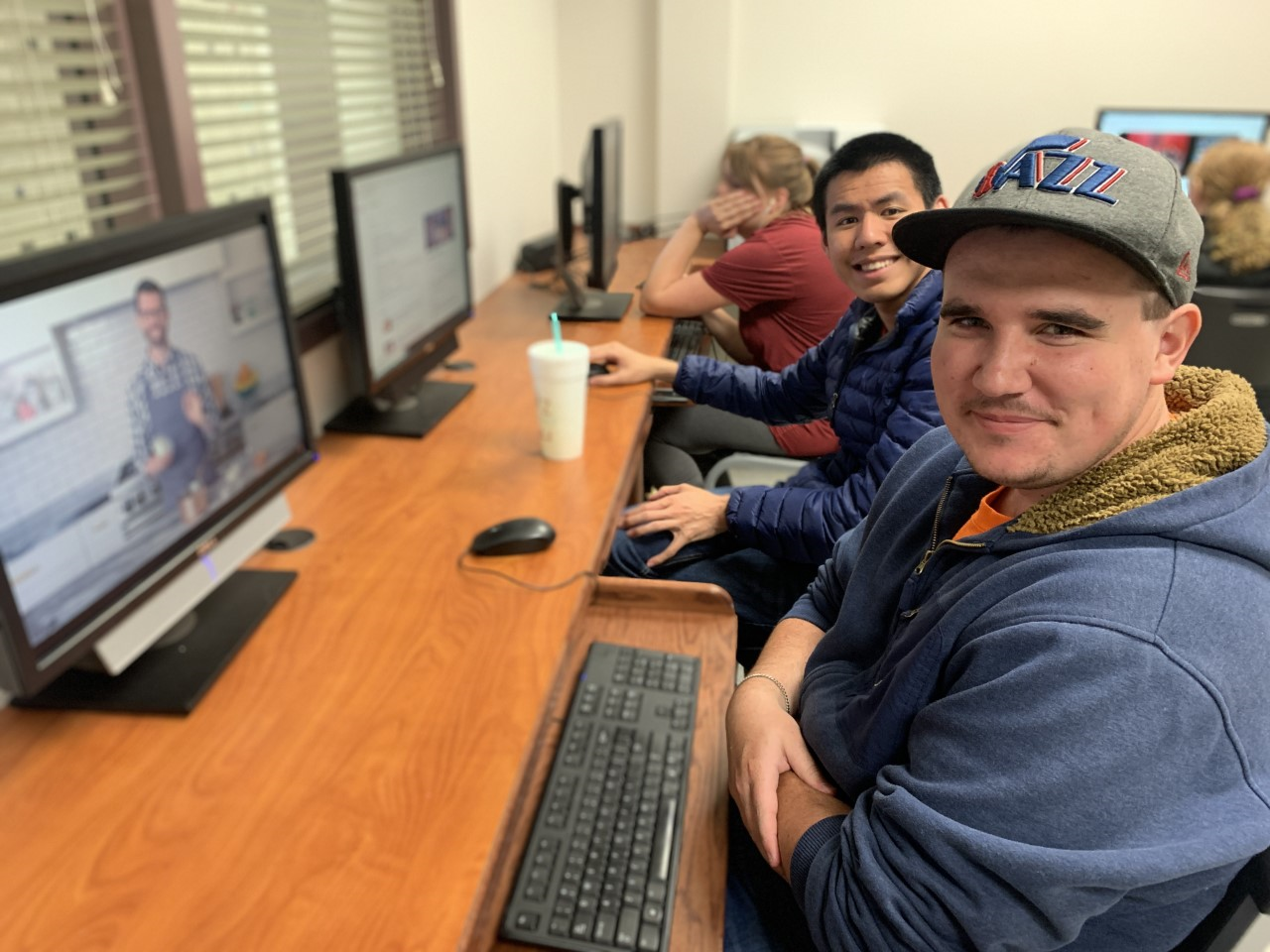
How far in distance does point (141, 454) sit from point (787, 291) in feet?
5.60

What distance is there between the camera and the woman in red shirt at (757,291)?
2148 mm

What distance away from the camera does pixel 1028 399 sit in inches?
29.5

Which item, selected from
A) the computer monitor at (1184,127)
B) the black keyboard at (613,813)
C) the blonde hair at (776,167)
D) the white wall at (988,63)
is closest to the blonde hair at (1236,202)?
the computer monitor at (1184,127)

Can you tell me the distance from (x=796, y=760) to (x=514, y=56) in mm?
2849

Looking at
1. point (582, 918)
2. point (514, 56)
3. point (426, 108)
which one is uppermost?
point (514, 56)

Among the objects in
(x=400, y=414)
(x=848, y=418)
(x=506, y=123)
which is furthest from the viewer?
(x=506, y=123)

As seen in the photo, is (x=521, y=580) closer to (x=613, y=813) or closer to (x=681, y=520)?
(x=613, y=813)

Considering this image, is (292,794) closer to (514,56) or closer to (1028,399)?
(1028,399)

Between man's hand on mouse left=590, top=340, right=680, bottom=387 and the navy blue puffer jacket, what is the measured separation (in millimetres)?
260

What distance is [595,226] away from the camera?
95.6 inches

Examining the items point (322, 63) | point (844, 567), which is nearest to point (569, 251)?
point (322, 63)

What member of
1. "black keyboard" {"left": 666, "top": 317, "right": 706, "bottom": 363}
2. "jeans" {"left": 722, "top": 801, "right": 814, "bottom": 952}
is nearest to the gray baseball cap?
"jeans" {"left": 722, "top": 801, "right": 814, "bottom": 952}

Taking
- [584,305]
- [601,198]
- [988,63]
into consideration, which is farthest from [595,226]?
[988,63]

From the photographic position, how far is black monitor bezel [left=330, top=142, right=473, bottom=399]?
1.35 meters
